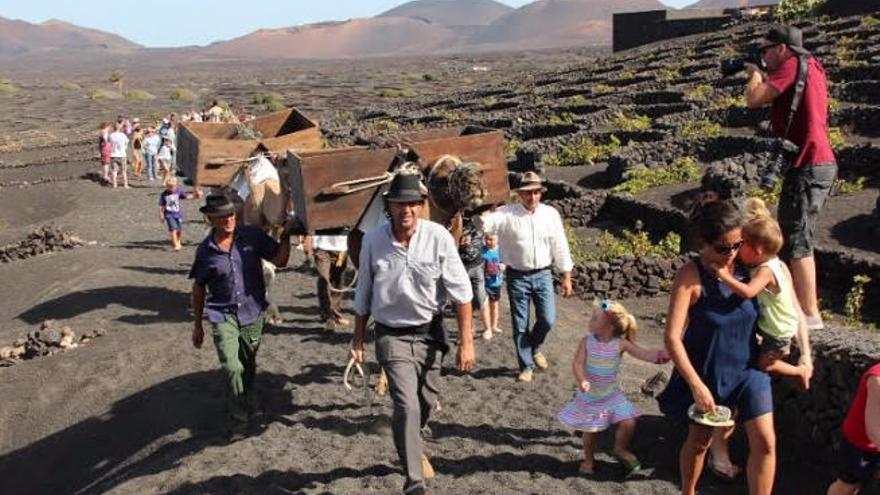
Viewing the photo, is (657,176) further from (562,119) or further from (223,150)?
(223,150)

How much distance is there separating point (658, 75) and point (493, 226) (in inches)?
1044

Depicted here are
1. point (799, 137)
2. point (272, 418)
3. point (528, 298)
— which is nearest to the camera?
point (799, 137)

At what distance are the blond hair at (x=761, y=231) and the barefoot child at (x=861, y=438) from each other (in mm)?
767

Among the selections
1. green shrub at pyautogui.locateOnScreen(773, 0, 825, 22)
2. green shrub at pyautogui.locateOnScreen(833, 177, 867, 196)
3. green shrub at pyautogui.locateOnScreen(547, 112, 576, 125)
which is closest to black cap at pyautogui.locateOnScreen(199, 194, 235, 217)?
green shrub at pyautogui.locateOnScreen(833, 177, 867, 196)

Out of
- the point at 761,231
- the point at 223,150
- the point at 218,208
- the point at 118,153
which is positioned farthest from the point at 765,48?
the point at 118,153

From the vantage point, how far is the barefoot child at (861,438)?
4.25 m

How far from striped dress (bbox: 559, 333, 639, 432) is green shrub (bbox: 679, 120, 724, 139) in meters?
16.9

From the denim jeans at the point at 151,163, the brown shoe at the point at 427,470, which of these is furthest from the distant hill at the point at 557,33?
the brown shoe at the point at 427,470

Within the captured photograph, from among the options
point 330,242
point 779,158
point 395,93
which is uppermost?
point 779,158

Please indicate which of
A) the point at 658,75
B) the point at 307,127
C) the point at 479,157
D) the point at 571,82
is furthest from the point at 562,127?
the point at 479,157

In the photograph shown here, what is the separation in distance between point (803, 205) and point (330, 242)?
4117 mm

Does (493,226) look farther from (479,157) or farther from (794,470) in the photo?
(794,470)

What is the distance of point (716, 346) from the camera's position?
4648 millimetres

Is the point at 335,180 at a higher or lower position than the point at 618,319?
higher
